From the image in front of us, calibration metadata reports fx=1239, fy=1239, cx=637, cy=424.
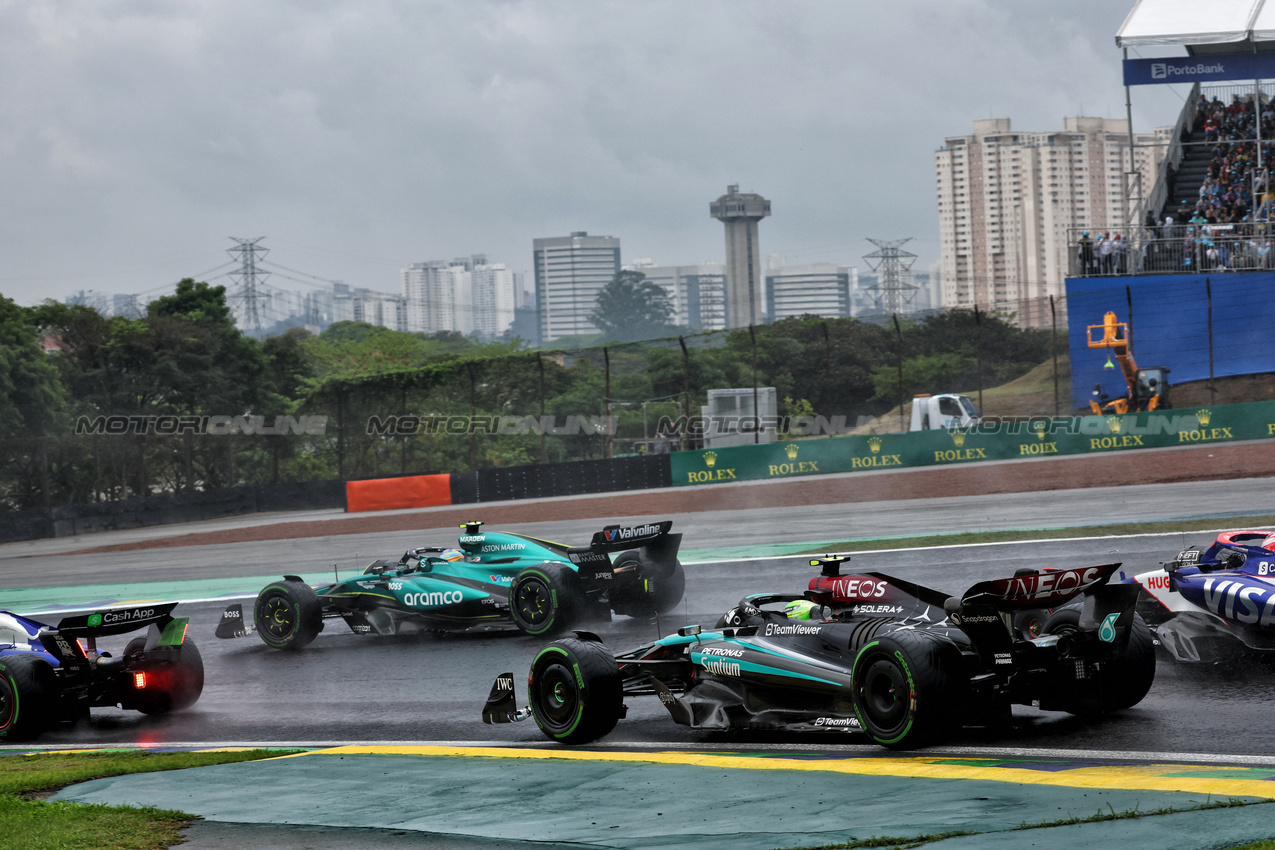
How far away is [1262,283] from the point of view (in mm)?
35562

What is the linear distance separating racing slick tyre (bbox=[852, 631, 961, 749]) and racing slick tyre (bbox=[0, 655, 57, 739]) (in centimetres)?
711

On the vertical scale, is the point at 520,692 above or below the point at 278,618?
below

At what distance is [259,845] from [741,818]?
234cm

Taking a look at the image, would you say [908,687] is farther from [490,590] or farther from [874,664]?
[490,590]

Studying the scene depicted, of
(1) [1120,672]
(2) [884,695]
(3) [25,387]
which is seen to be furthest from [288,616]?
(3) [25,387]

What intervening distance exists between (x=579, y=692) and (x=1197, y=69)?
40382 mm

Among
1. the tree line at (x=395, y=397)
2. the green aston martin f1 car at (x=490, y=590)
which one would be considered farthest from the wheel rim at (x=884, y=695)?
the tree line at (x=395, y=397)

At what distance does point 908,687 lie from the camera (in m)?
7.19

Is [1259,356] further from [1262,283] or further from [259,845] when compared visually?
[259,845]

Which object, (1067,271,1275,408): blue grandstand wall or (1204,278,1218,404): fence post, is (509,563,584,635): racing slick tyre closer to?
(1204,278,1218,404): fence post

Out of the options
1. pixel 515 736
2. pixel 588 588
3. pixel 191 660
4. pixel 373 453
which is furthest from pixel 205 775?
pixel 373 453

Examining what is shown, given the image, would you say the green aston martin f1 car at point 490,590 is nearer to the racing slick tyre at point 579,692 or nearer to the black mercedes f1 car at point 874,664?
the black mercedes f1 car at point 874,664

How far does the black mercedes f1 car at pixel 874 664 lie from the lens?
23.7 ft

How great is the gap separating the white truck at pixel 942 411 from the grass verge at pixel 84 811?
28498 millimetres
